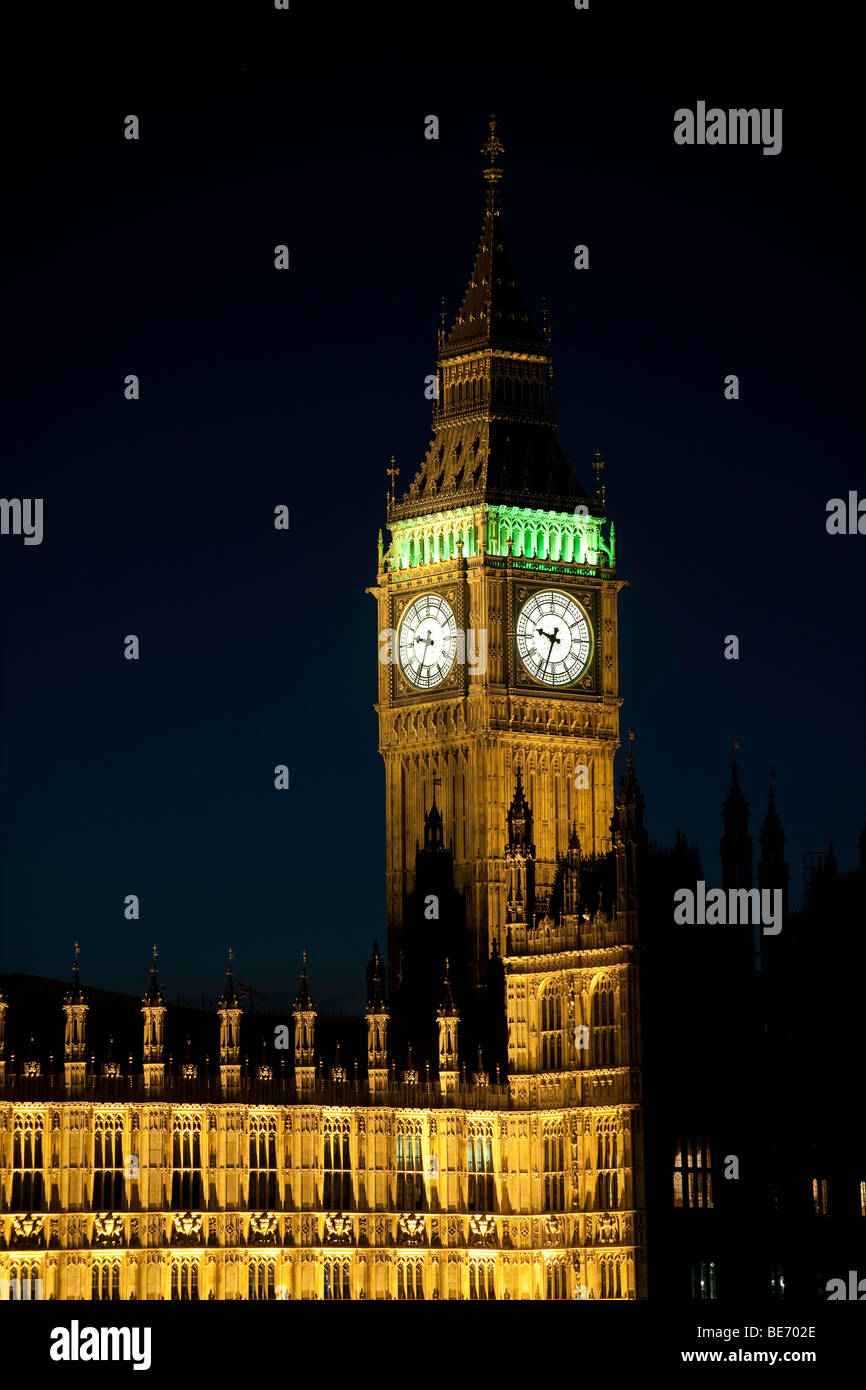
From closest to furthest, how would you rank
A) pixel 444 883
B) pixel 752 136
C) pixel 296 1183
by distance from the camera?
pixel 752 136 < pixel 296 1183 < pixel 444 883

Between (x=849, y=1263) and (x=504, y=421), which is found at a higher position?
(x=504, y=421)

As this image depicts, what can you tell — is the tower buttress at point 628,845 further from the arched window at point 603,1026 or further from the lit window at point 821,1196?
the lit window at point 821,1196

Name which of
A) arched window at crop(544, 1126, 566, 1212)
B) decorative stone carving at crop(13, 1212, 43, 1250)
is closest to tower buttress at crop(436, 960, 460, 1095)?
arched window at crop(544, 1126, 566, 1212)

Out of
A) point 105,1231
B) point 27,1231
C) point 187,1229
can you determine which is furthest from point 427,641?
point 27,1231

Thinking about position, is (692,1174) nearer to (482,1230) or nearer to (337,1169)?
(482,1230)

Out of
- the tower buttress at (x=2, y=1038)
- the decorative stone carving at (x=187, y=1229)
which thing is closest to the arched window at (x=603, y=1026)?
the decorative stone carving at (x=187, y=1229)
